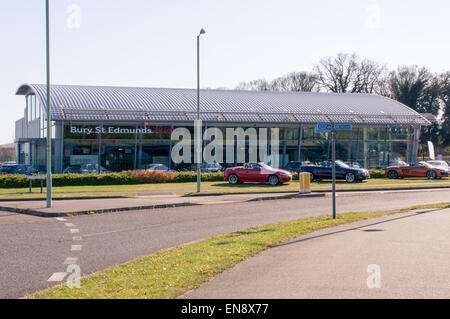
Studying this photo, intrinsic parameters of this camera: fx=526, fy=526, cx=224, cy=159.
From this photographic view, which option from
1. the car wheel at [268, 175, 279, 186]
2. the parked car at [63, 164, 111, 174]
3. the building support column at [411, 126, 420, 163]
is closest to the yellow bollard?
the car wheel at [268, 175, 279, 186]

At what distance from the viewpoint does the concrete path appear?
621 centimetres

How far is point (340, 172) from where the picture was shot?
3453 centimetres

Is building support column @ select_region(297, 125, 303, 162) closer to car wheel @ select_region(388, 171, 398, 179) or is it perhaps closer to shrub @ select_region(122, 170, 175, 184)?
car wheel @ select_region(388, 171, 398, 179)

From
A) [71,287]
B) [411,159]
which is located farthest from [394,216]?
[411,159]

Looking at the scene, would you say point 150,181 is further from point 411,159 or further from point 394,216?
point 411,159

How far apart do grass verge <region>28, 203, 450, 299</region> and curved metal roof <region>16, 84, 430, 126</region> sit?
33928 millimetres

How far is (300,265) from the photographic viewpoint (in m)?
7.81

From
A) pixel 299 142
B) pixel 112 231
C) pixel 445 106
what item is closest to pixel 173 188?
pixel 112 231

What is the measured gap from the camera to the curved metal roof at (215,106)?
44625 millimetres

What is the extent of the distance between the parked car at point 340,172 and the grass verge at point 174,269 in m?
23.1

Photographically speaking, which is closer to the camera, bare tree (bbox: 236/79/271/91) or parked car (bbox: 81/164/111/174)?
parked car (bbox: 81/164/111/174)

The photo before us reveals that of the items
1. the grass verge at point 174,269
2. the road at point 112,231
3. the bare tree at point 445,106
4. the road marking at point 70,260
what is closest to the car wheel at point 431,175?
the road at point 112,231

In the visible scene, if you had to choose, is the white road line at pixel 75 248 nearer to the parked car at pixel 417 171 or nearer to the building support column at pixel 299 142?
the parked car at pixel 417 171
